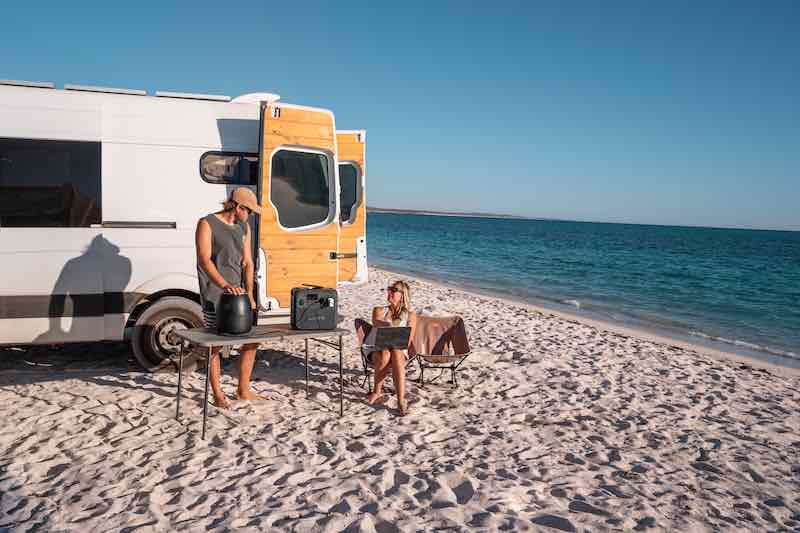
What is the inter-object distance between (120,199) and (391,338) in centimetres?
304

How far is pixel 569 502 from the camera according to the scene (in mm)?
3717

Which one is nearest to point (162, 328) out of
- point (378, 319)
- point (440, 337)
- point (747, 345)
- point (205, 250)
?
point (205, 250)

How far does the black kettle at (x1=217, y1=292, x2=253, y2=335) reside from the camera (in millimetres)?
4391

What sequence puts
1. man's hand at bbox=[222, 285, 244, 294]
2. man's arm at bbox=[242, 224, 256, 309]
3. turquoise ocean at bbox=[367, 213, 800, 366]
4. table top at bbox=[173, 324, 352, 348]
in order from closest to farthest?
table top at bbox=[173, 324, 352, 348], man's hand at bbox=[222, 285, 244, 294], man's arm at bbox=[242, 224, 256, 309], turquoise ocean at bbox=[367, 213, 800, 366]

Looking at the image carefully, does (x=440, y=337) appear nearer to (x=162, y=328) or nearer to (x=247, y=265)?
(x=247, y=265)

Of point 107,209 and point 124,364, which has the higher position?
point 107,209

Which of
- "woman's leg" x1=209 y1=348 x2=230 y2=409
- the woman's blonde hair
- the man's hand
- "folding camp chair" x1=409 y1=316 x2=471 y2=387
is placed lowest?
"woman's leg" x1=209 y1=348 x2=230 y2=409

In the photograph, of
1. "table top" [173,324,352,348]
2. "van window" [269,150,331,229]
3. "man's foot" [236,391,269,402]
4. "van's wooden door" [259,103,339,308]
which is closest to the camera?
"table top" [173,324,352,348]

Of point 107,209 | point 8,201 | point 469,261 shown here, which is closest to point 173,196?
point 107,209

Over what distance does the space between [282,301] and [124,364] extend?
2.08 m

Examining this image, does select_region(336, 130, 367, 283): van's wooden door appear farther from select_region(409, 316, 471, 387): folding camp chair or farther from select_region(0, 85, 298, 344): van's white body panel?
select_region(0, 85, 298, 344): van's white body panel

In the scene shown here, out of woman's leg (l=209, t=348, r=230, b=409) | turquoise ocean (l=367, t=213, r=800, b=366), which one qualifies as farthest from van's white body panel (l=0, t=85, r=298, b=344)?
turquoise ocean (l=367, t=213, r=800, b=366)

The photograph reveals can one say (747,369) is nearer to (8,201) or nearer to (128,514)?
(128,514)

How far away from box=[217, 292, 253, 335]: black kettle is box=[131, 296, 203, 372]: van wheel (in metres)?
1.69
